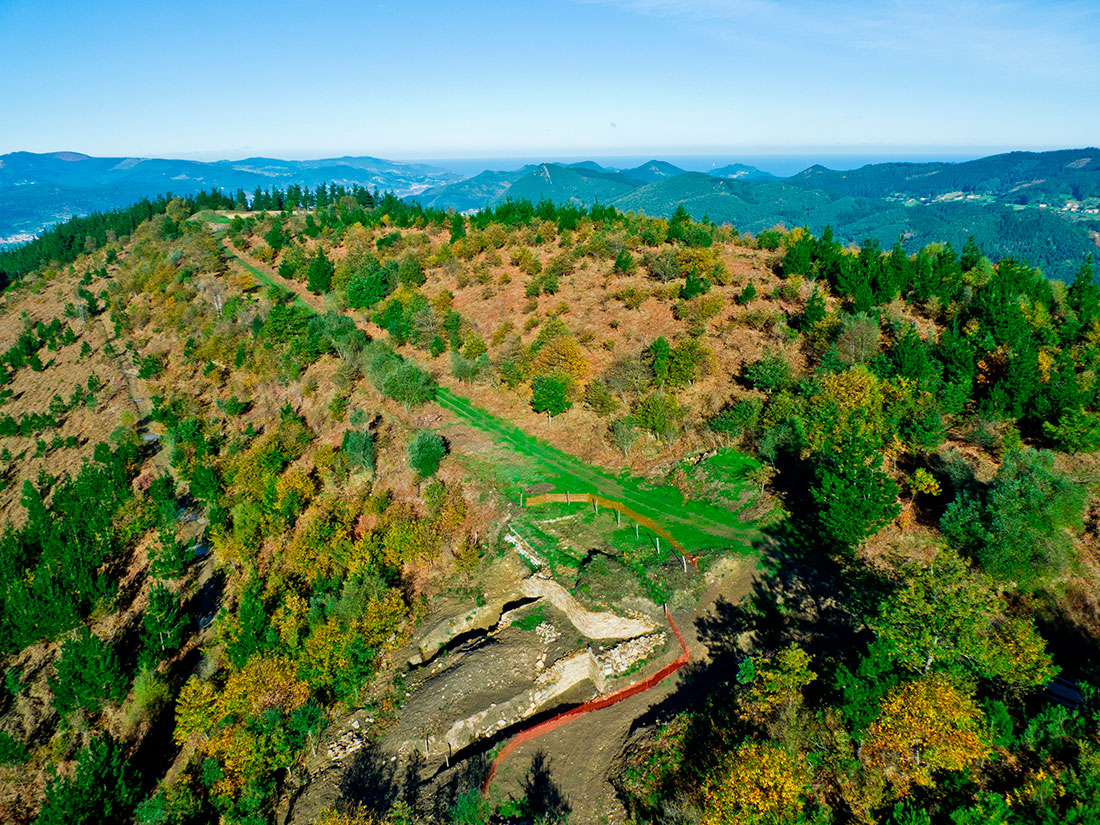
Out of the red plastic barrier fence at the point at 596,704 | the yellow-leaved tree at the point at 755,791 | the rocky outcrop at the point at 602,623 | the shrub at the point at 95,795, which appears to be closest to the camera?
the yellow-leaved tree at the point at 755,791

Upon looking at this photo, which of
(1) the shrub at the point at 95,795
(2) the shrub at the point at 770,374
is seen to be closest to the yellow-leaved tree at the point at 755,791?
(1) the shrub at the point at 95,795

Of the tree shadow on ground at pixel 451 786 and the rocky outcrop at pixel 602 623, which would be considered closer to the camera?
the tree shadow on ground at pixel 451 786

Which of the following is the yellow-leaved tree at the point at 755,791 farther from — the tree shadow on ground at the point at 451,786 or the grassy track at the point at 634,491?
the grassy track at the point at 634,491

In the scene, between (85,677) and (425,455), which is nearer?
(85,677)

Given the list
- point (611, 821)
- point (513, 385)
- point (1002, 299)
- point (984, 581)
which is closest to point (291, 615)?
point (611, 821)

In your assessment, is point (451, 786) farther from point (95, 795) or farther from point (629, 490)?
point (629, 490)

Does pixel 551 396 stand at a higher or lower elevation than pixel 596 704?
higher

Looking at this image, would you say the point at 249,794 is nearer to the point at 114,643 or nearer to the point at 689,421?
the point at 114,643

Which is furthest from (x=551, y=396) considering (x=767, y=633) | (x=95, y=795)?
(x=95, y=795)
